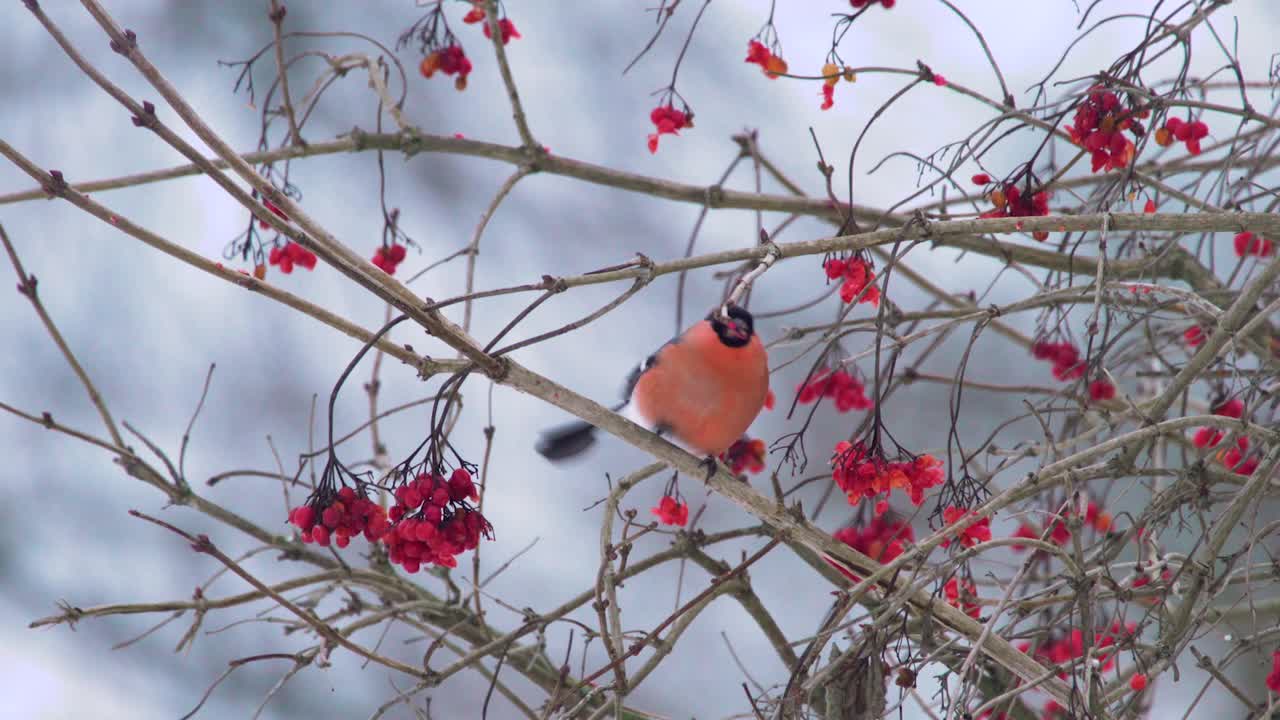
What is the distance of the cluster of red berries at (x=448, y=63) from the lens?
2.37 metres

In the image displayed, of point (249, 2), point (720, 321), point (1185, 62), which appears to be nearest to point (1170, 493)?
point (1185, 62)

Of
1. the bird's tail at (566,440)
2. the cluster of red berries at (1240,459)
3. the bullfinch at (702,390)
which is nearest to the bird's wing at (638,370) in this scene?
the bullfinch at (702,390)

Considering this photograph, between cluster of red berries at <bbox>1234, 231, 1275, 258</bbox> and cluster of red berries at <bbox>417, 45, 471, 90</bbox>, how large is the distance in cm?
162

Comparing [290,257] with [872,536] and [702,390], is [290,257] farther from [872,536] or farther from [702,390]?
[872,536]

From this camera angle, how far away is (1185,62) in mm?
1586

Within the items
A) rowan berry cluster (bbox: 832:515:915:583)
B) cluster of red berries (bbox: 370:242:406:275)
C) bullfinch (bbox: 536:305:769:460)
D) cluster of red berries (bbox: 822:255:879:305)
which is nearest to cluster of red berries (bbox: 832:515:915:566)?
rowan berry cluster (bbox: 832:515:915:583)

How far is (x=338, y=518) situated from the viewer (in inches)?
57.9

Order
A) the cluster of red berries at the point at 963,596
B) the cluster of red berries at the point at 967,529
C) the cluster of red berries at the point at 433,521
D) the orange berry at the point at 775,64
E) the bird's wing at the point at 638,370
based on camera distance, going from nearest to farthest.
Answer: the cluster of red berries at the point at 433,521 < the cluster of red berries at the point at 967,529 < the cluster of red berries at the point at 963,596 < the orange berry at the point at 775,64 < the bird's wing at the point at 638,370

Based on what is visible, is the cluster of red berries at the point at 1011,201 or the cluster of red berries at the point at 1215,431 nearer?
the cluster of red berries at the point at 1011,201

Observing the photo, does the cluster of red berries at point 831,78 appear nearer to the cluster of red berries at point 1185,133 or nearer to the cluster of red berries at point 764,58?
the cluster of red berries at point 764,58

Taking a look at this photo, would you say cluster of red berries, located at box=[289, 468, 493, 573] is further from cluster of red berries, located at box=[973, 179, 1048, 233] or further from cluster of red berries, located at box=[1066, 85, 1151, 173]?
cluster of red berries, located at box=[1066, 85, 1151, 173]

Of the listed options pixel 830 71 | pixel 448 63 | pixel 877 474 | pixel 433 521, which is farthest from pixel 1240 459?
pixel 448 63

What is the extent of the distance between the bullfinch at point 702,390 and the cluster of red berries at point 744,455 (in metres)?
0.14

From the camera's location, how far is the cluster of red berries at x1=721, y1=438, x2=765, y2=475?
7.45ft
